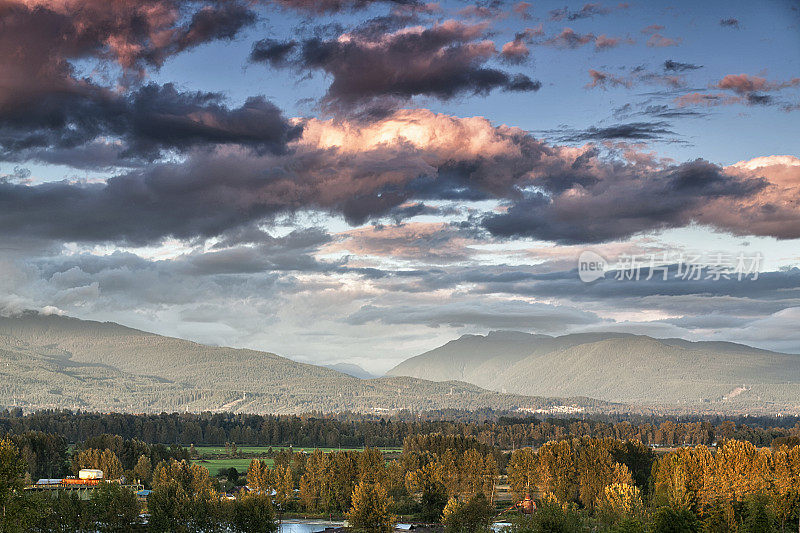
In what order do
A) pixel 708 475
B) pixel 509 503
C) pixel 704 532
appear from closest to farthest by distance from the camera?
pixel 704 532 → pixel 708 475 → pixel 509 503

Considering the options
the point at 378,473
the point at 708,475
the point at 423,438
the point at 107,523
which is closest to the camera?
the point at 107,523

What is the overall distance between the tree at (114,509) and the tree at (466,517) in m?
40.2

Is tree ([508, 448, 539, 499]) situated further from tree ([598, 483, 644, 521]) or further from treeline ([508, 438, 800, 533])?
tree ([598, 483, 644, 521])

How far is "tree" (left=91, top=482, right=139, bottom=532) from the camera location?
4218 inches

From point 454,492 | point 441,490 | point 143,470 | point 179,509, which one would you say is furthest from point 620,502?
point 143,470

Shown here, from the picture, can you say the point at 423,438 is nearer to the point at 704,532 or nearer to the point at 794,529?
the point at 794,529

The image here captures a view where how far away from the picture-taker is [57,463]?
573 ft

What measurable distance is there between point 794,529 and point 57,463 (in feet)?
448

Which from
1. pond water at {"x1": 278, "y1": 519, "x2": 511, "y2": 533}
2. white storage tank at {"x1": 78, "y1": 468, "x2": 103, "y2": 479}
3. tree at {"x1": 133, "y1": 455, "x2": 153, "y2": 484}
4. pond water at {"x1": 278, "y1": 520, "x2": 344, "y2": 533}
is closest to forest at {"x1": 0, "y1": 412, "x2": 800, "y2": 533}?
tree at {"x1": 133, "y1": 455, "x2": 153, "y2": 484}

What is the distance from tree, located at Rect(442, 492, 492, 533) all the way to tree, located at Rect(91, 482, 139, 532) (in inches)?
1584

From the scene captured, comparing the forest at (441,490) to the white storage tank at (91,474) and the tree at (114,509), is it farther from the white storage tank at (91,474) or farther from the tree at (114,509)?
the white storage tank at (91,474)

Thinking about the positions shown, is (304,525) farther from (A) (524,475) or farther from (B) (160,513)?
(A) (524,475)

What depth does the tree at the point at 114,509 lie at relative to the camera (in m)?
107

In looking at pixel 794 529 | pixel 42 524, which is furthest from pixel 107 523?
pixel 794 529
